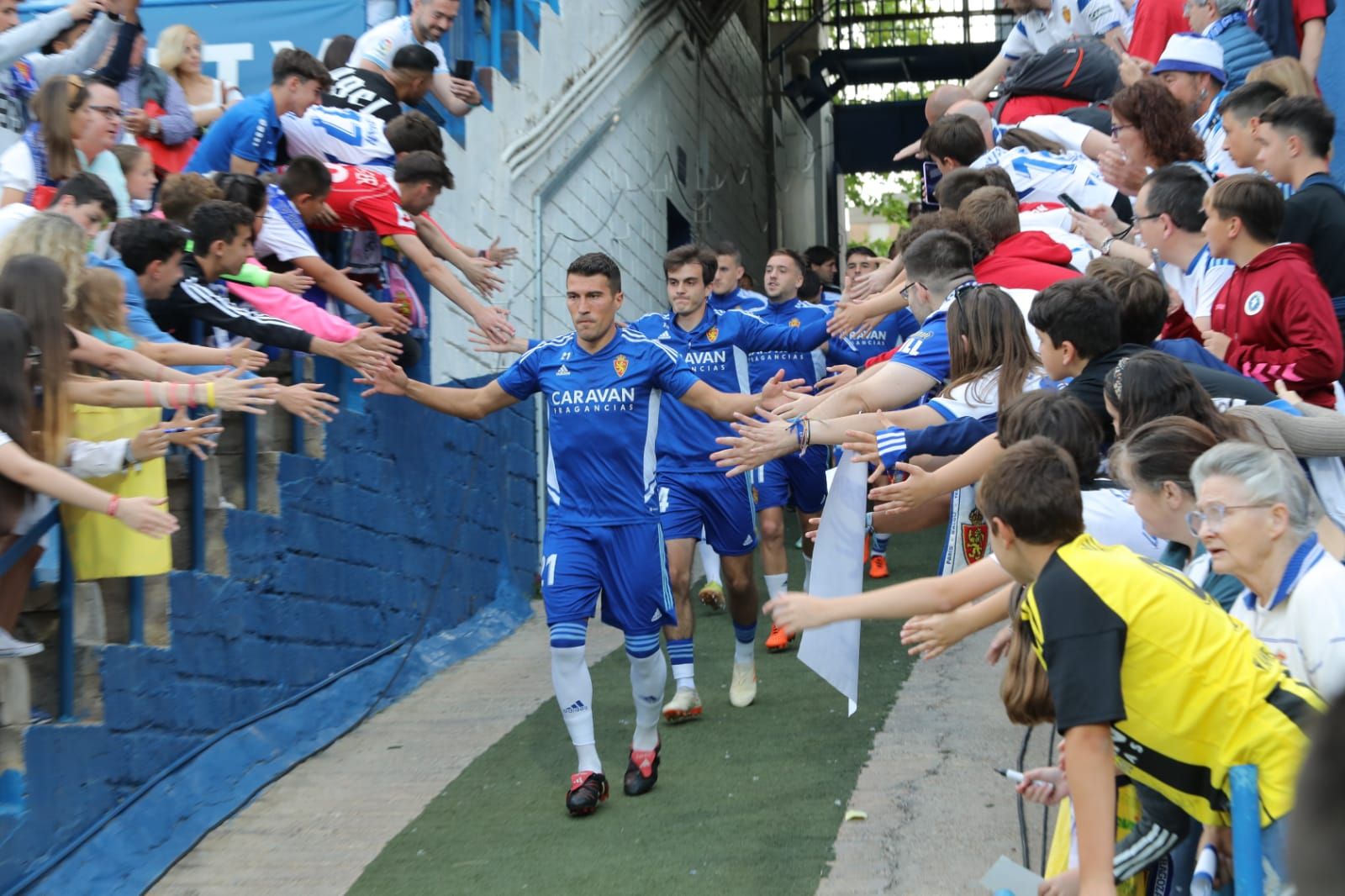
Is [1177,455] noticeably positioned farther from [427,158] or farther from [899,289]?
[427,158]

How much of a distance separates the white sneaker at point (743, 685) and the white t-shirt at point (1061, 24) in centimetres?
462

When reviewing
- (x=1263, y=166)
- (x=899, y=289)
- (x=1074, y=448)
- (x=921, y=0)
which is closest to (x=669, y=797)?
(x=899, y=289)

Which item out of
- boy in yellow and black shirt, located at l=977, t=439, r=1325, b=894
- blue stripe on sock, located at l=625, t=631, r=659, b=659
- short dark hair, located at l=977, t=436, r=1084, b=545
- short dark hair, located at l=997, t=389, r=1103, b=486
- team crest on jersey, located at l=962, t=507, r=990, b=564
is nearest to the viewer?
boy in yellow and black shirt, located at l=977, t=439, r=1325, b=894

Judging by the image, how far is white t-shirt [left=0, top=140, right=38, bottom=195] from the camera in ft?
21.0

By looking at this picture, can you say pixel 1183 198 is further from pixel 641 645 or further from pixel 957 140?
pixel 641 645

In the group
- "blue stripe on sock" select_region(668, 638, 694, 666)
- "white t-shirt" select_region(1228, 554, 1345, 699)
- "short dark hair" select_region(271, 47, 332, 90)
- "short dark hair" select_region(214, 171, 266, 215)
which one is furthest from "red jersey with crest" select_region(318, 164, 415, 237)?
"white t-shirt" select_region(1228, 554, 1345, 699)

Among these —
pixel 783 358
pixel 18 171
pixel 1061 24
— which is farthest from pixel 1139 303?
pixel 1061 24

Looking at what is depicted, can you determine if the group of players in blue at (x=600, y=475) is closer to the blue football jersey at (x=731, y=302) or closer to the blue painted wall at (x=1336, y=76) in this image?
the blue football jersey at (x=731, y=302)

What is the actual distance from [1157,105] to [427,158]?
3.63 m

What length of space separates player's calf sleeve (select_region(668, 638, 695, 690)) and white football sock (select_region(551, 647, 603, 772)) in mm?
1332

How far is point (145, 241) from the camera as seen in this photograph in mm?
6145

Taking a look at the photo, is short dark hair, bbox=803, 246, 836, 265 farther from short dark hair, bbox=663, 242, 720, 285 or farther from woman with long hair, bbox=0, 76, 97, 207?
woman with long hair, bbox=0, 76, 97, 207

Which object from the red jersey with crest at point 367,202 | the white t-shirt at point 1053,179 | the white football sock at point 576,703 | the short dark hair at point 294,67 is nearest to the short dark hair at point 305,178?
the red jersey with crest at point 367,202

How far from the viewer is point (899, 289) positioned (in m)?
6.44
